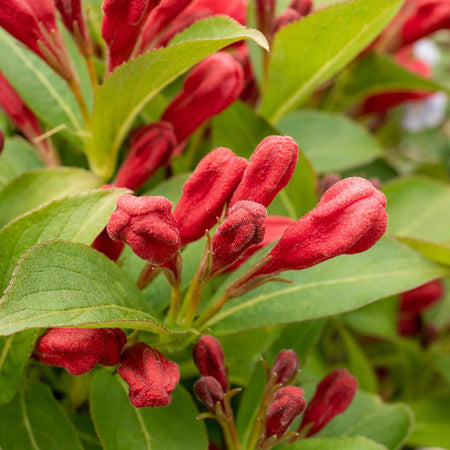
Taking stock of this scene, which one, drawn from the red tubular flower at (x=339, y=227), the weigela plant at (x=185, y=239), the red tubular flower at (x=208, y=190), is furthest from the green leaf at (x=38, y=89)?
the red tubular flower at (x=339, y=227)

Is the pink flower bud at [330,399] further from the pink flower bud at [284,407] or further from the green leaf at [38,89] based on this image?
the green leaf at [38,89]

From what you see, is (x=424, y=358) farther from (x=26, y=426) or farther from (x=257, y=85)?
(x=26, y=426)

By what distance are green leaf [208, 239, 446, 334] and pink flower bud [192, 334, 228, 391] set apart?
0.06 feet

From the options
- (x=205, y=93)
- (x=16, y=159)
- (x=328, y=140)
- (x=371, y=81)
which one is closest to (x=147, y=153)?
(x=205, y=93)

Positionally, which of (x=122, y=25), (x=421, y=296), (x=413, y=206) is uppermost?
(x=122, y=25)

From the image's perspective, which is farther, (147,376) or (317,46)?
(317,46)

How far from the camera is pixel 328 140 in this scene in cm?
109

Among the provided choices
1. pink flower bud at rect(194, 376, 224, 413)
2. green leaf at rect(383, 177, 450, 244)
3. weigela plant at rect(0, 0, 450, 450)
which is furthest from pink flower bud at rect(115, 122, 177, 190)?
green leaf at rect(383, 177, 450, 244)

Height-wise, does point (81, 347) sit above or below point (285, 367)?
above

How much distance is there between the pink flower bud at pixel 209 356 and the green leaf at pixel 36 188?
0.76 feet

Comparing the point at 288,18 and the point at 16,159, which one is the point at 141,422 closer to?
the point at 16,159

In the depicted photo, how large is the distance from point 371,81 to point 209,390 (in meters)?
0.80

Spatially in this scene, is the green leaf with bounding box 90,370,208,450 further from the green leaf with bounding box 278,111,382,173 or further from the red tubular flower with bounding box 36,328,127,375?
the green leaf with bounding box 278,111,382,173

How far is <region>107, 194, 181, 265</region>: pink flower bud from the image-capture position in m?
0.51
